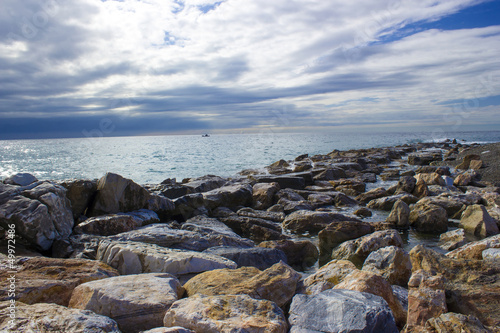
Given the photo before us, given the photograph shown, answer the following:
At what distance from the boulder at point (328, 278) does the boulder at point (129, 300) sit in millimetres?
1724

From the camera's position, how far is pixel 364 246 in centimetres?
622

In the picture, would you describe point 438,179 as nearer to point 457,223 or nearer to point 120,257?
point 457,223

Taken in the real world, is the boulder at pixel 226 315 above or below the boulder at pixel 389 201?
above

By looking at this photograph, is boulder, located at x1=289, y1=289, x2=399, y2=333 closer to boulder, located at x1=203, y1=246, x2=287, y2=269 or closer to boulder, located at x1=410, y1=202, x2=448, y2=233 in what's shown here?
boulder, located at x1=203, y1=246, x2=287, y2=269

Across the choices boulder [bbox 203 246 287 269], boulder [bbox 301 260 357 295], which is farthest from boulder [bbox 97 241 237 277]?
boulder [bbox 301 260 357 295]

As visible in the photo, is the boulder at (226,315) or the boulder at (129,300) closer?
the boulder at (226,315)

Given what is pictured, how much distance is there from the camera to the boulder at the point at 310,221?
8680 mm

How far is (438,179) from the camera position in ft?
45.2

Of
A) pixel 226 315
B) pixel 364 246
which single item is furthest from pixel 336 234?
pixel 226 315

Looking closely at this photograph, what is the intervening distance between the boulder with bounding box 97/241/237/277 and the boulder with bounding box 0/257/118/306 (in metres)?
0.39

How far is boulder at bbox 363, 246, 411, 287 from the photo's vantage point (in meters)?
4.83

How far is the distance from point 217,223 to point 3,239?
4.39m

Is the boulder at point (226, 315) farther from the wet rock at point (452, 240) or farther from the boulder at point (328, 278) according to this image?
the wet rock at point (452, 240)

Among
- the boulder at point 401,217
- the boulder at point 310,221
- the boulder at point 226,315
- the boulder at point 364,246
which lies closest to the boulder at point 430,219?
the boulder at point 401,217
